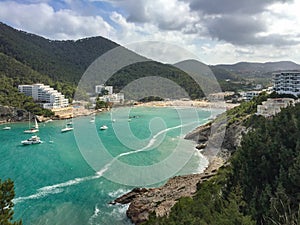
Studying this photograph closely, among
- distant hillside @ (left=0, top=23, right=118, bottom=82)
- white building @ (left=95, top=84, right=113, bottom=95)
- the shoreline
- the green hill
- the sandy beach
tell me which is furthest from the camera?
distant hillside @ (left=0, top=23, right=118, bottom=82)

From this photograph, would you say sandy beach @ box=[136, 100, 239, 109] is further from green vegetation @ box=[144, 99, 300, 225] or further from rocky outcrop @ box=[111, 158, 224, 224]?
green vegetation @ box=[144, 99, 300, 225]

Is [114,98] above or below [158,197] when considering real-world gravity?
above

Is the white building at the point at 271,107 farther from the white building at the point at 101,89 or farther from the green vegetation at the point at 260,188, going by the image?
the white building at the point at 101,89

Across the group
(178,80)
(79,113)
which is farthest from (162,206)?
(178,80)

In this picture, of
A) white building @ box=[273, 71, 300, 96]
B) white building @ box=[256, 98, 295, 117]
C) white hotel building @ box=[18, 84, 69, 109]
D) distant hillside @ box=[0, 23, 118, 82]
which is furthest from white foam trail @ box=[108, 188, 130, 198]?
distant hillside @ box=[0, 23, 118, 82]

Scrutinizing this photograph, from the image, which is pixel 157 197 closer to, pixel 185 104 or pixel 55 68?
pixel 185 104

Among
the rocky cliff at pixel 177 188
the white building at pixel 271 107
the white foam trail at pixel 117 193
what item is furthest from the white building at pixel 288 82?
the white foam trail at pixel 117 193

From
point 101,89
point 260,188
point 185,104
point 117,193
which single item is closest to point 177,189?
point 117,193

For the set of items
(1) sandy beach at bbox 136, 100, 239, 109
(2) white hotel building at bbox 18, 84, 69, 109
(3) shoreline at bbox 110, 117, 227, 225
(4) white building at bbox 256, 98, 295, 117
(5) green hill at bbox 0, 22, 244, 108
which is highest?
(5) green hill at bbox 0, 22, 244, 108
